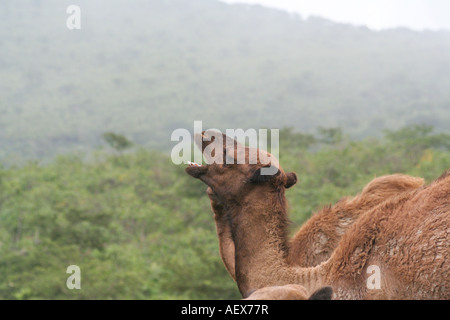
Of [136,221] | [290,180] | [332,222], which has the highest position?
[290,180]

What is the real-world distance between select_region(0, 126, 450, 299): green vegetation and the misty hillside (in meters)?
39.3

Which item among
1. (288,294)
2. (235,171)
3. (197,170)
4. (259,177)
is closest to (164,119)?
(197,170)

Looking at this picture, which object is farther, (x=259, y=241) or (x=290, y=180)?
(x=290, y=180)

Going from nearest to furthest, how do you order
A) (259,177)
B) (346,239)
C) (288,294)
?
(288,294) < (346,239) < (259,177)

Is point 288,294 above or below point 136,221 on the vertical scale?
above

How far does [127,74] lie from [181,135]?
119 m

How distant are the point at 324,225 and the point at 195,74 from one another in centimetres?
11852

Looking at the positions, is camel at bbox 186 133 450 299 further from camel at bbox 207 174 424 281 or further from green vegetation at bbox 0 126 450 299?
green vegetation at bbox 0 126 450 299

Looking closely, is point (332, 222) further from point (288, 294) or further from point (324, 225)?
point (288, 294)

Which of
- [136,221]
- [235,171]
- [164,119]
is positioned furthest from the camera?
[164,119]

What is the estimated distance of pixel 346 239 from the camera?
354cm

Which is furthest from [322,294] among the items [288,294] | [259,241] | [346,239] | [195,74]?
[195,74]

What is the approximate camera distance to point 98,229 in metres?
20.9

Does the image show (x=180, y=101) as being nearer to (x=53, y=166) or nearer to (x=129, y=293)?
(x=53, y=166)
